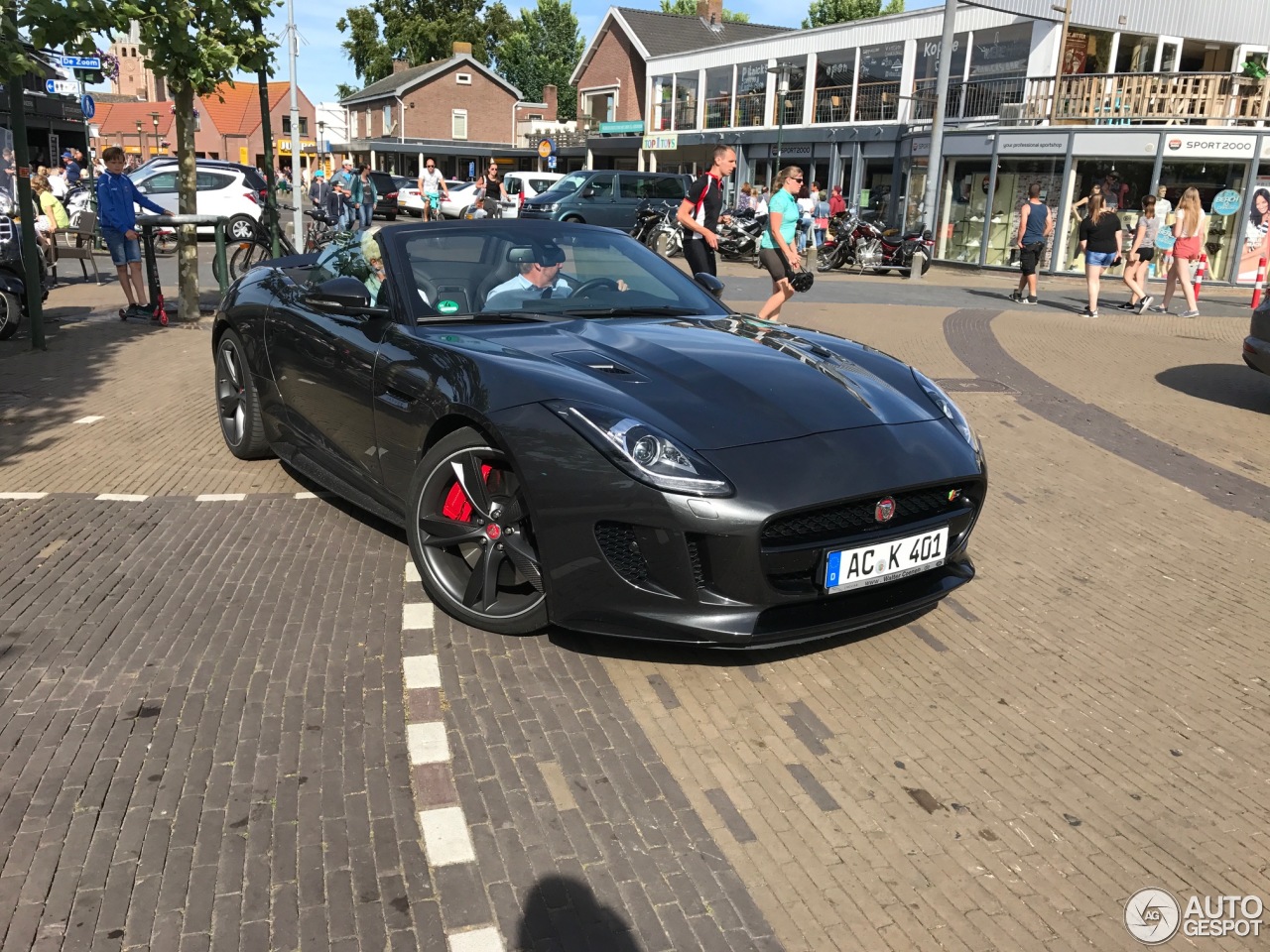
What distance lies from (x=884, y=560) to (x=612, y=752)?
109 cm

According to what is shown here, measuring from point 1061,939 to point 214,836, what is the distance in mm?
2106

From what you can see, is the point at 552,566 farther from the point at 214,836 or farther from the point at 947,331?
the point at 947,331

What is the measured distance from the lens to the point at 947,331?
43.3 ft

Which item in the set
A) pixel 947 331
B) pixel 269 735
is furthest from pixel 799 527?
pixel 947 331

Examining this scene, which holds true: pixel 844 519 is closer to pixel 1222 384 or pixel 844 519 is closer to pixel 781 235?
pixel 781 235

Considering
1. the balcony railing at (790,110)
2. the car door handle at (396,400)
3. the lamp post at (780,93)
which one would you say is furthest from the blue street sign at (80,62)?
the balcony railing at (790,110)

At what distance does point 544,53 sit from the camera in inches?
3529

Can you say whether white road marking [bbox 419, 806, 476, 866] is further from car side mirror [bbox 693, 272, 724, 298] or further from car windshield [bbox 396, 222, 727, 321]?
car side mirror [bbox 693, 272, 724, 298]

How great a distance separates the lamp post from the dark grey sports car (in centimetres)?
3502

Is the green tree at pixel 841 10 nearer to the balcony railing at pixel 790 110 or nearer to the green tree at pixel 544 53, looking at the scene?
the green tree at pixel 544 53

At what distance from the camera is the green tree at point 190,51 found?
38.2ft

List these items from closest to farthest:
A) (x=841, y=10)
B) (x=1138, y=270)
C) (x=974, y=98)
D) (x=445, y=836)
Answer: (x=445, y=836)
(x=1138, y=270)
(x=974, y=98)
(x=841, y=10)

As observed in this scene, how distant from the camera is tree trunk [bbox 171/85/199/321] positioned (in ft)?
40.7

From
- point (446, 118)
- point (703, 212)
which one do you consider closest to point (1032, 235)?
point (703, 212)
